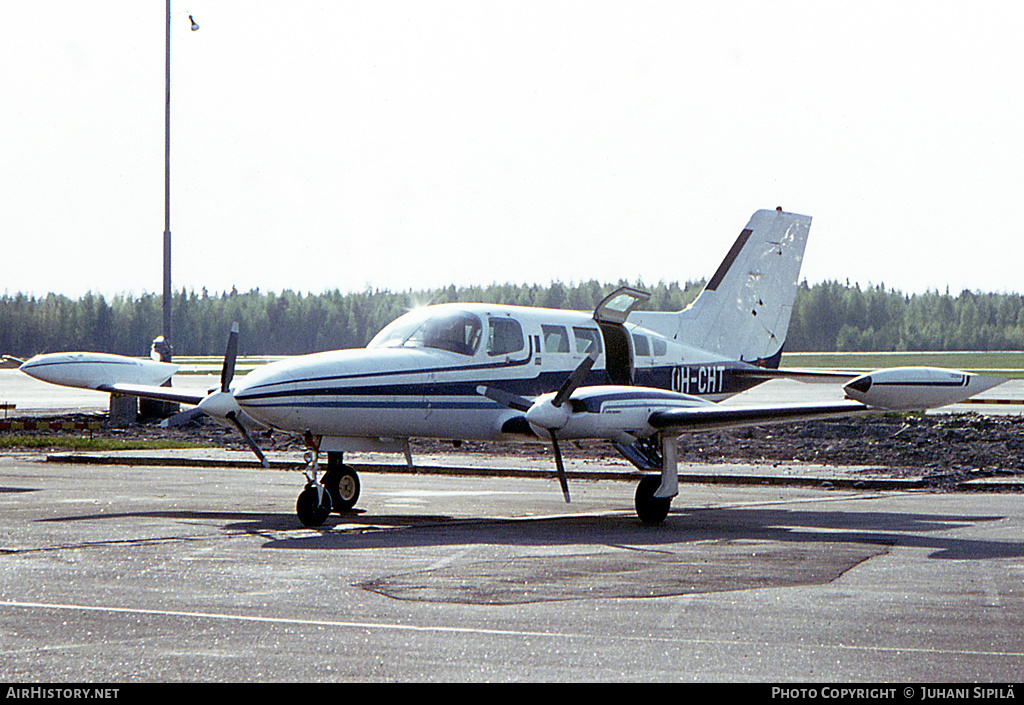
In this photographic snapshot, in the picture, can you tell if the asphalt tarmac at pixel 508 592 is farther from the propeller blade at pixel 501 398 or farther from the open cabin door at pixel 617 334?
the open cabin door at pixel 617 334

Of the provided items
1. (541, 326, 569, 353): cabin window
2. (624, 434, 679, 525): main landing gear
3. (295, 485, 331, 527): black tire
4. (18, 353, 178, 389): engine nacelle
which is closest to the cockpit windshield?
(541, 326, 569, 353): cabin window

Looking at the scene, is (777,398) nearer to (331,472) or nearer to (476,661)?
(331,472)

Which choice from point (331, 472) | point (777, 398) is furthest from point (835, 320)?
point (331, 472)

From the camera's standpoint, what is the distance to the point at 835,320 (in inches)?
5679

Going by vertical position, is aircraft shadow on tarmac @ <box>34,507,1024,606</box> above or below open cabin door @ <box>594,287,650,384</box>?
below

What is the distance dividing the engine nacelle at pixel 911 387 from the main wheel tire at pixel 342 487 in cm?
670

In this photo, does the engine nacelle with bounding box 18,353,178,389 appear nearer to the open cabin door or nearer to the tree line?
the open cabin door

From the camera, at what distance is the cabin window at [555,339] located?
665 inches

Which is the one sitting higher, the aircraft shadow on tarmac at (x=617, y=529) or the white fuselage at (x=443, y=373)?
the white fuselage at (x=443, y=373)

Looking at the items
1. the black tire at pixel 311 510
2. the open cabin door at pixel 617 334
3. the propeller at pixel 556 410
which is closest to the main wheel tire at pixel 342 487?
the black tire at pixel 311 510

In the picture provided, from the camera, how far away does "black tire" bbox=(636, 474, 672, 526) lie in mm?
15109

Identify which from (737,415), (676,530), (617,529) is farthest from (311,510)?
(737,415)

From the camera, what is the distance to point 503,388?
16.2m

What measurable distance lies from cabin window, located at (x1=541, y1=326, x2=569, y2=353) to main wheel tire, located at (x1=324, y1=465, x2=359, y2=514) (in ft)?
10.6
